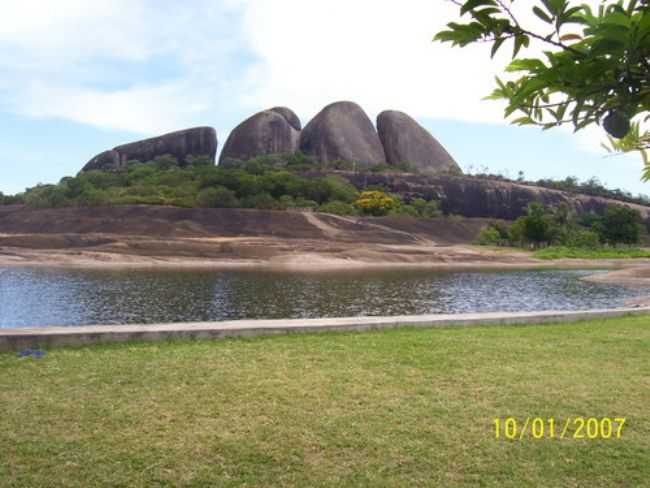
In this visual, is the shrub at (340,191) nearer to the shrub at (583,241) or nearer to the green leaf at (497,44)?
the shrub at (583,241)

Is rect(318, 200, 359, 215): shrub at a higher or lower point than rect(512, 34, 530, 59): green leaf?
higher

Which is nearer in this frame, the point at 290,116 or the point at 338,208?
the point at 338,208

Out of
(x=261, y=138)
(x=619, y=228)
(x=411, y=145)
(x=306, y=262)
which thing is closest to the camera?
(x=306, y=262)

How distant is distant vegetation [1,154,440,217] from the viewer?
53.5m

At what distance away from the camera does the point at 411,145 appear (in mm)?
85562

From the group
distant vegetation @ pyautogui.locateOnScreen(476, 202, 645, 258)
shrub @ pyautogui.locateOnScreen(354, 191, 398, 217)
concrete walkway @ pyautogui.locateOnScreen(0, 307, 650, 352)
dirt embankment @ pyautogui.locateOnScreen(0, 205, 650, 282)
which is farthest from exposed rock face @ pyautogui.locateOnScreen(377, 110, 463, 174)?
concrete walkway @ pyautogui.locateOnScreen(0, 307, 650, 352)

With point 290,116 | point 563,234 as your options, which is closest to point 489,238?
point 563,234

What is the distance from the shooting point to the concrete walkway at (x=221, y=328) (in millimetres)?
6225

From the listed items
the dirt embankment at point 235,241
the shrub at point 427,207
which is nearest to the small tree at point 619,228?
the dirt embankment at point 235,241

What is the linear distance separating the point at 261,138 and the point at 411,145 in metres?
23.5

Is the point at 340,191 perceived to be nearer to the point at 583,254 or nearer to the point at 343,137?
the point at 343,137

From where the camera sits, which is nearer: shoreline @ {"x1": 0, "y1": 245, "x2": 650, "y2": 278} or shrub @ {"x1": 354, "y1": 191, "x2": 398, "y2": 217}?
shoreline @ {"x1": 0, "y1": 245, "x2": 650, "y2": 278}

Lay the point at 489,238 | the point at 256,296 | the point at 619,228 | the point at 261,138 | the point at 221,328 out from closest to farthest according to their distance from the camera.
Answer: the point at 221,328
the point at 256,296
the point at 489,238
the point at 619,228
the point at 261,138

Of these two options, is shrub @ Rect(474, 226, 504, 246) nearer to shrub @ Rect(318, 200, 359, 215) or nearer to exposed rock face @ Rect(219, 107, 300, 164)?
shrub @ Rect(318, 200, 359, 215)
